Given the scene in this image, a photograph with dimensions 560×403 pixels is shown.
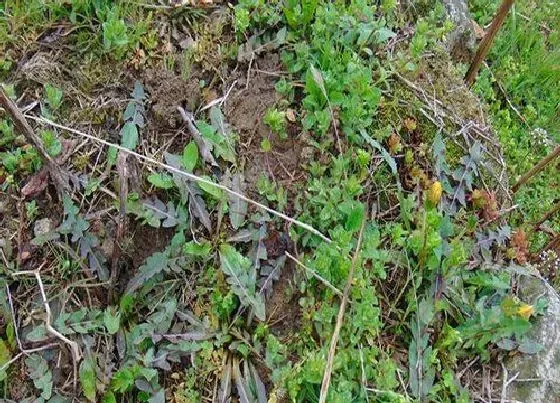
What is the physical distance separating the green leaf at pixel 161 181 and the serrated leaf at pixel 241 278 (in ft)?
1.14

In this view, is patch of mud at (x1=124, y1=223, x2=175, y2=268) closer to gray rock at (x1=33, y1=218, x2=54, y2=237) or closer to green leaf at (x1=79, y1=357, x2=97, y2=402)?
gray rock at (x1=33, y1=218, x2=54, y2=237)

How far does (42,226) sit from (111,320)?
50 cm

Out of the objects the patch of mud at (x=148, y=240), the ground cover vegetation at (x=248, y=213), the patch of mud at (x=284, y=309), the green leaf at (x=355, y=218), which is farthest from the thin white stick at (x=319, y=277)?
the patch of mud at (x=148, y=240)

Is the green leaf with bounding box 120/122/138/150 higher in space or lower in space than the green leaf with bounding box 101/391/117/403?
higher

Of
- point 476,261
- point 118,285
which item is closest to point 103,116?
point 118,285

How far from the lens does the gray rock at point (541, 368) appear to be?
99.2 inches

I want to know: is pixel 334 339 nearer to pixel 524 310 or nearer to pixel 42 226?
pixel 524 310

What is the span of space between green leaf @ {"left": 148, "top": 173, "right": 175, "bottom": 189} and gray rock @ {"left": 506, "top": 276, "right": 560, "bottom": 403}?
1552 millimetres

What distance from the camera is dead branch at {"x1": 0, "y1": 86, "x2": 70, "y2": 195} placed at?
2248 mm

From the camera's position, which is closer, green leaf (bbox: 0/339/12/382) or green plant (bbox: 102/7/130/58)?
green leaf (bbox: 0/339/12/382)

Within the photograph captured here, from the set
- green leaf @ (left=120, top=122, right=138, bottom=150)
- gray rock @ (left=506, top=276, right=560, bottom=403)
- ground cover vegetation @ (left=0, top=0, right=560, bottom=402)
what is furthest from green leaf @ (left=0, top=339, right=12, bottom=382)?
gray rock @ (left=506, top=276, right=560, bottom=403)

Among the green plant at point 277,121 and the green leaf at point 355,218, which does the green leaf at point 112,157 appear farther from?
the green leaf at point 355,218

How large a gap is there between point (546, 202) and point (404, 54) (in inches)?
47.2

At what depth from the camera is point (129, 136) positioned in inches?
105
